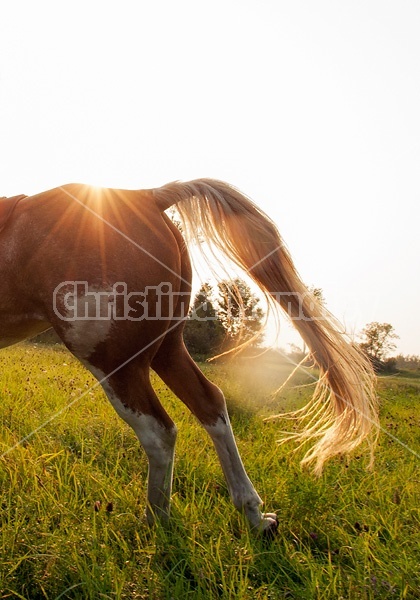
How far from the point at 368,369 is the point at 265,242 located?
992 millimetres

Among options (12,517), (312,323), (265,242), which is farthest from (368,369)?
(12,517)

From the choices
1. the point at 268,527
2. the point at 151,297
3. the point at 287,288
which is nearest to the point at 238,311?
the point at 287,288

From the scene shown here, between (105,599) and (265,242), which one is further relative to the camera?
(265,242)

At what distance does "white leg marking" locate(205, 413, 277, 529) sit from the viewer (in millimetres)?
2500

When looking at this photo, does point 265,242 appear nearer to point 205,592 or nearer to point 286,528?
point 286,528

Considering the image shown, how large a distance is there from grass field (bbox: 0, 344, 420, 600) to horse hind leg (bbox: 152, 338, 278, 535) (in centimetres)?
10

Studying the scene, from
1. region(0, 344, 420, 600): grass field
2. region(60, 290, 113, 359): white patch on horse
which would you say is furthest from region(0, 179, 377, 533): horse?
region(0, 344, 420, 600): grass field

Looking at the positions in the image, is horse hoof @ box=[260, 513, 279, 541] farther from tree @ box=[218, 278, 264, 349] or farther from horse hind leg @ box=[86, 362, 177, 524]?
tree @ box=[218, 278, 264, 349]

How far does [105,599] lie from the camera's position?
6.06ft

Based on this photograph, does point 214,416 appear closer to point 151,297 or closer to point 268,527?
point 268,527

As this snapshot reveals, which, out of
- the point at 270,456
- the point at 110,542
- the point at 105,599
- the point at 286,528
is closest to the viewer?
the point at 105,599

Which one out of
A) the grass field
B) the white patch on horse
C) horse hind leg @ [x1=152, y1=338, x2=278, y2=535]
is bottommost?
the grass field

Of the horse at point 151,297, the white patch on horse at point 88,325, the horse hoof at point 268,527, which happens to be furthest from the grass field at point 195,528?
the white patch on horse at point 88,325

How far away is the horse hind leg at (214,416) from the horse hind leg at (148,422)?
291 mm
